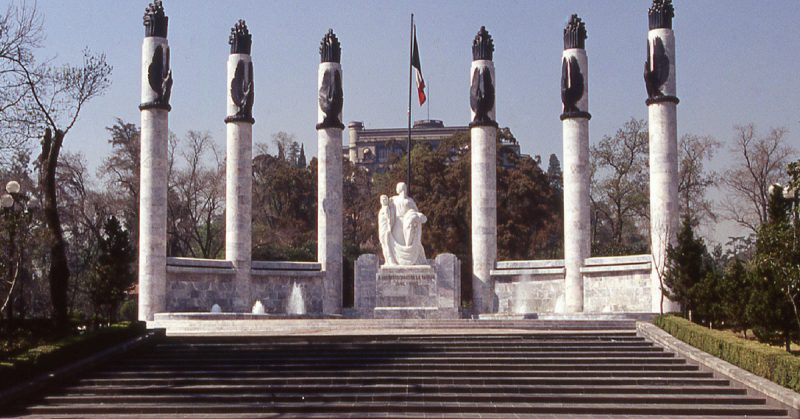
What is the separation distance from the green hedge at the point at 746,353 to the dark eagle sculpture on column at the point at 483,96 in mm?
16577

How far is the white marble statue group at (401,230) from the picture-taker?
117ft

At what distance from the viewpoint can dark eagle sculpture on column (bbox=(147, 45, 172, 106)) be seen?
120 ft

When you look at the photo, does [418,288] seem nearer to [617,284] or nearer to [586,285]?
[586,285]

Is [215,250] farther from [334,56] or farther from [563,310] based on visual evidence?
[563,310]

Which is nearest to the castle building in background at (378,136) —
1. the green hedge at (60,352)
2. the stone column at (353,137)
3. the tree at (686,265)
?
the stone column at (353,137)

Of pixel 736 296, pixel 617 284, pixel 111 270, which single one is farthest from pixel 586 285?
pixel 111 270

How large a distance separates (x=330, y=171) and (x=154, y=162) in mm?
6573

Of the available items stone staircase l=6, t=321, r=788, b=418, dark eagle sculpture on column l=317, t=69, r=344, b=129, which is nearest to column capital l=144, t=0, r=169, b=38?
dark eagle sculpture on column l=317, t=69, r=344, b=129

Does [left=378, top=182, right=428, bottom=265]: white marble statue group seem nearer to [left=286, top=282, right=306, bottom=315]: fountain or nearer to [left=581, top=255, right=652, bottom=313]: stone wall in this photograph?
[left=286, top=282, right=306, bottom=315]: fountain

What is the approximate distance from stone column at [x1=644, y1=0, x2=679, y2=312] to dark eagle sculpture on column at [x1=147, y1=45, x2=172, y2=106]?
16.1m

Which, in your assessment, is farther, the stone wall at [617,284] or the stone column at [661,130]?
the stone wall at [617,284]

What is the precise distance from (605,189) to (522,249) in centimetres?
659

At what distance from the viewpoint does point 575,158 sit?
38344 mm

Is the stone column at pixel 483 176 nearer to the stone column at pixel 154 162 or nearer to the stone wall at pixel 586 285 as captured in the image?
the stone wall at pixel 586 285
